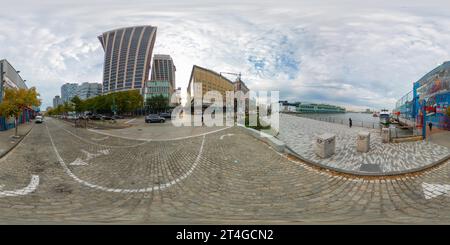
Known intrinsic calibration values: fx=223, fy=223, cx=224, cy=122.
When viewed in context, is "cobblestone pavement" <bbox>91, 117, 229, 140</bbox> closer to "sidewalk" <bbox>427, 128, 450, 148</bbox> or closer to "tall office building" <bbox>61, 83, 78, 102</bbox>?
"sidewalk" <bbox>427, 128, 450, 148</bbox>

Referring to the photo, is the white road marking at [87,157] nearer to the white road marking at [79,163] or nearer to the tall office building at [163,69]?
the white road marking at [79,163]

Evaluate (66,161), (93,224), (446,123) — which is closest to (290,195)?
(93,224)

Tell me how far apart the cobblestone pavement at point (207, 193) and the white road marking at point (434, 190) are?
0.06 ft

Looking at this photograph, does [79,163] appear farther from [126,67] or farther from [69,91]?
[69,91]

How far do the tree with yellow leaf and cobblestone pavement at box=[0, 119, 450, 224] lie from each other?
33.1 feet

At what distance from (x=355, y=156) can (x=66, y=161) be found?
1042 centimetres

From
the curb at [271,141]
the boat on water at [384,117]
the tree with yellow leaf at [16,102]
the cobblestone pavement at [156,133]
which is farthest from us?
the boat on water at [384,117]

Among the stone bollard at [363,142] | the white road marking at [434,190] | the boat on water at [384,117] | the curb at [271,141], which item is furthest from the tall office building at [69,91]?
the white road marking at [434,190]

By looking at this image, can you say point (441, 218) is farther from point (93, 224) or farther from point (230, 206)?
point (93, 224)

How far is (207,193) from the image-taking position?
488 cm

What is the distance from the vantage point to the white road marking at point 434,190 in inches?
186

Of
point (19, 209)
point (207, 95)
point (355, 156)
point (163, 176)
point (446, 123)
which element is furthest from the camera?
point (207, 95)

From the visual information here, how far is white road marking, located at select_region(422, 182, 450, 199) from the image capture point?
15.5 ft

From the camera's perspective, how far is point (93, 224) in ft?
10.9
